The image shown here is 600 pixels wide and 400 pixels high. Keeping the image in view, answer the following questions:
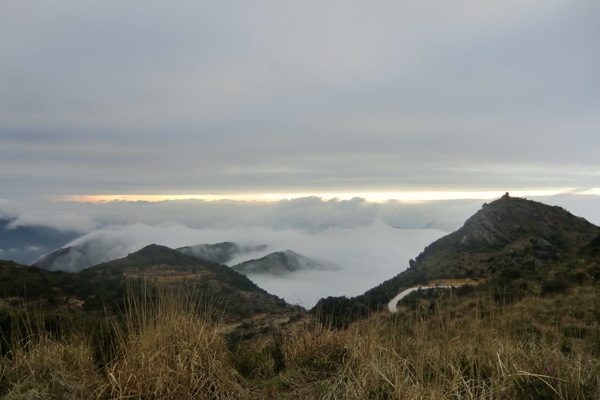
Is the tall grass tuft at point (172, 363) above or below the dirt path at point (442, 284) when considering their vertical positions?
above

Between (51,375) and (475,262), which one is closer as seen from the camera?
(51,375)

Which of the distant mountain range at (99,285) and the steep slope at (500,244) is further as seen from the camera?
the steep slope at (500,244)

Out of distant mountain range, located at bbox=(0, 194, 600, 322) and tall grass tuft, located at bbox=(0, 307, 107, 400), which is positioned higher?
tall grass tuft, located at bbox=(0, 307, 107, 400)

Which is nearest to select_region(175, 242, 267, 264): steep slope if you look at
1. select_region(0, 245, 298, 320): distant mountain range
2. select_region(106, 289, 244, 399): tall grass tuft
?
select_region(0, 245, 298, 320): distant mountain range

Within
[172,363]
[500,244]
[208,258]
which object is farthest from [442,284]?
[208,258]

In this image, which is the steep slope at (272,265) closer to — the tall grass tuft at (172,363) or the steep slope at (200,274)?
the steep slope at (200,274)

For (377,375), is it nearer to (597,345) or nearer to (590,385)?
(590,385)

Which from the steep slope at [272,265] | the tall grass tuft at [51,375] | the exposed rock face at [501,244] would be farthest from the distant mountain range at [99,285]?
the steep slope at [272,265]

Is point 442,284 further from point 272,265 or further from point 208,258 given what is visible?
point 208,258

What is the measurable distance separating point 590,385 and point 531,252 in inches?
1316

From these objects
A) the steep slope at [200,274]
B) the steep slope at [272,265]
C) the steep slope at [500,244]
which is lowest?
the steep slope at [272,265]

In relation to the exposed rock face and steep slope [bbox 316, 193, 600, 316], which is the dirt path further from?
the exposed rock face

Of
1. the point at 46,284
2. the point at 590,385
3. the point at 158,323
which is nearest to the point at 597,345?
the point at 590,385

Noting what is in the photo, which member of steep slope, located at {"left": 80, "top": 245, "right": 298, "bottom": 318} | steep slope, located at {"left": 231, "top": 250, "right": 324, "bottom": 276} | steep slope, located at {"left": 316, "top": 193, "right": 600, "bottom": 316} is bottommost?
steep slope, located at {"left": 231, "top": 250, "right": 324, "bottom": 276}
